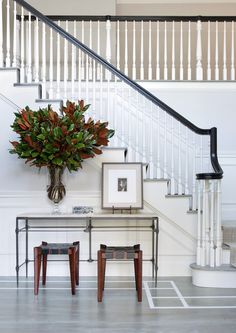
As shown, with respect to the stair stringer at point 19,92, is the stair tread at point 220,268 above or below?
below

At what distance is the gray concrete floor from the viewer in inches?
121

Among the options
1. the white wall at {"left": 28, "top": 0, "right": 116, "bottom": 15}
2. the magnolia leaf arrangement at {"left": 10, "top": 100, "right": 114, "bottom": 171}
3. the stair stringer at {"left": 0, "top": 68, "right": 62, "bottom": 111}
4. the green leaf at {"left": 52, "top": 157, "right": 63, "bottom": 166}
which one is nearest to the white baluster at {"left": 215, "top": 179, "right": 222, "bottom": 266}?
the magnolia leaf arrangement at {"left": 10, "top": 100, "right": 114, "bottom": 171}

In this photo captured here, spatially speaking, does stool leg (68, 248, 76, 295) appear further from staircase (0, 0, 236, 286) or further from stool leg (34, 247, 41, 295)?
staircase (0, 0, 236, 286)

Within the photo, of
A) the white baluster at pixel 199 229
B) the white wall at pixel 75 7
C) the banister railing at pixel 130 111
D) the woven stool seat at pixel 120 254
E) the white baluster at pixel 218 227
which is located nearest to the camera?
the woven stool seat at pixel 120 254

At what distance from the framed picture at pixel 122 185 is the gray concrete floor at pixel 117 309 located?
0.82m

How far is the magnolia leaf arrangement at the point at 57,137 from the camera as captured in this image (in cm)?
416

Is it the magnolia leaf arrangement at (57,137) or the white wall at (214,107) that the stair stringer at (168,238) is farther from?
the white wall at (214,107)

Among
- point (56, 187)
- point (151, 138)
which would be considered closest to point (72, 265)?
point (56, 187)

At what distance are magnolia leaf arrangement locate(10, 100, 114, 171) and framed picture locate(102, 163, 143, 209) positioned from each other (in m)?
0.33

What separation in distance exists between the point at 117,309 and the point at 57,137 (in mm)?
1670

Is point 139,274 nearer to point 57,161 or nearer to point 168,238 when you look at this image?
point 168,238

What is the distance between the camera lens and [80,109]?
4.32m

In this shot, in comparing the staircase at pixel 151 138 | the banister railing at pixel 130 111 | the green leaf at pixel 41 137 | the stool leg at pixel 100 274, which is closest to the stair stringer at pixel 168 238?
the staircase at pixel 151 138

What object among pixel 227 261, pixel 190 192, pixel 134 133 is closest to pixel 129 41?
pixel 134 133
